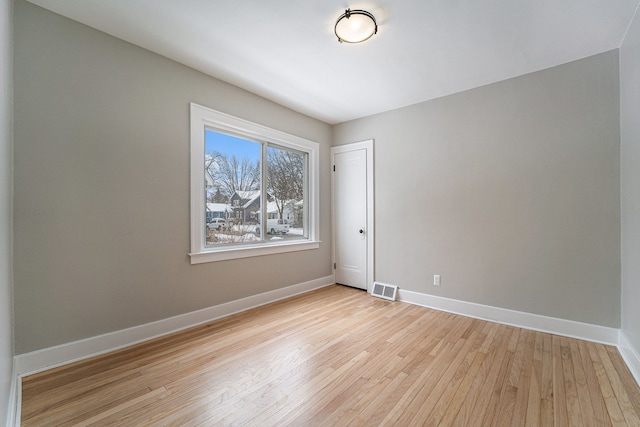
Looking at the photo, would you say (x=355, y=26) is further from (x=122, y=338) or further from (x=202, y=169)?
(x=122, y=338)

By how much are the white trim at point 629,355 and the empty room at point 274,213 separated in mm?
38

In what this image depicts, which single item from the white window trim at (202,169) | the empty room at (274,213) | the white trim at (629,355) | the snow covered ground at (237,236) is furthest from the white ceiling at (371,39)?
the white trim at (629,355)

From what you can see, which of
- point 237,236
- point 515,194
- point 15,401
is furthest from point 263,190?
point 515,194

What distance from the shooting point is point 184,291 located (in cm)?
275

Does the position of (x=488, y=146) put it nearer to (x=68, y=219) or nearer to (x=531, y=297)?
(x=531, y=297)

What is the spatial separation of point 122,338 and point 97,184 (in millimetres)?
1340

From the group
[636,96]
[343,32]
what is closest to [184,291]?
[343,32]

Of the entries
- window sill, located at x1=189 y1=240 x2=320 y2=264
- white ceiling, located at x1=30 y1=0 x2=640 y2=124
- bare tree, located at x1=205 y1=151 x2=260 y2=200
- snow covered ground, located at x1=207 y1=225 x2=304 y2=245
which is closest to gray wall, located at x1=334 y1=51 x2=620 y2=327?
white ceiling, located at x1=30 y1=0 x2=640 y2=124

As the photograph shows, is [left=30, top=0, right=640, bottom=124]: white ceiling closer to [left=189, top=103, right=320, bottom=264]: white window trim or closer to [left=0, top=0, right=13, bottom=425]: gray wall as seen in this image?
[left=189, top=103, right=320, bottom=264]: white window trim

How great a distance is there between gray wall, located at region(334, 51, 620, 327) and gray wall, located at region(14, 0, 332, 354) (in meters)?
2.56

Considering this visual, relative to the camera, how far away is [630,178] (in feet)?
7.18

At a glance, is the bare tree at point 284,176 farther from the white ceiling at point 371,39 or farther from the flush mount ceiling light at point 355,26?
the flush mount ceiling light at point 355,26

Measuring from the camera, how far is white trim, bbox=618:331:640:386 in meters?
1.96

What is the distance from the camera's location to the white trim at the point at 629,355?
6.45 feet
